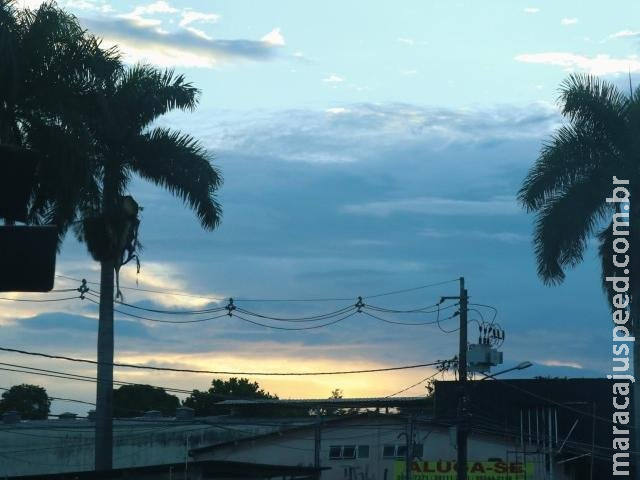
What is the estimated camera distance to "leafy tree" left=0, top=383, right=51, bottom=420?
85938 mm

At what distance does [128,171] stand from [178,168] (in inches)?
73.4

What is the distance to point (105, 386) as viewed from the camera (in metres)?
34.0

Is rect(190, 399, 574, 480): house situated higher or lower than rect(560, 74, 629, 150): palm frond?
lower

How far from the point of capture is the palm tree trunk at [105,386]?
33.9 metres

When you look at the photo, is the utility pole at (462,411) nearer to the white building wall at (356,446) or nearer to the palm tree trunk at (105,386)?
the palm tree trunk at (105,386)

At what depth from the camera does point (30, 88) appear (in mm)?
27609

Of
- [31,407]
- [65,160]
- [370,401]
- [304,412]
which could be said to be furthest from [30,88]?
[31,407]

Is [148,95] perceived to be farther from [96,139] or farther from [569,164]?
[569,164]

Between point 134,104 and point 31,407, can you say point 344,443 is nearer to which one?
point 134,104

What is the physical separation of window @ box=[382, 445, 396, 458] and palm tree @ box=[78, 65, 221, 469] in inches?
660

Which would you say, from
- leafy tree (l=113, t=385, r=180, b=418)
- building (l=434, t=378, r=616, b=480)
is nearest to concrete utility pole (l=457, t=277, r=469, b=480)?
building (l=434, t=378, r=616, b=480)

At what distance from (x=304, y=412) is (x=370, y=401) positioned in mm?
17930

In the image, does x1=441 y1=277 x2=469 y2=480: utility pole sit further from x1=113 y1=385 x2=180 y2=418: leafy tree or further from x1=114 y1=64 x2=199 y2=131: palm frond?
x1=113 y1=385 x2=180 y2=418: leafy tree

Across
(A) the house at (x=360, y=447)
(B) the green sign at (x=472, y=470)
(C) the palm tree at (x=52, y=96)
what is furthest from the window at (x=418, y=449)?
(C) the palm tree at (x=52, y=96)
